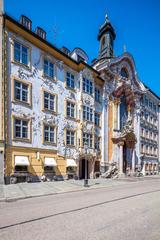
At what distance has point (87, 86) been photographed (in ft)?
98.8

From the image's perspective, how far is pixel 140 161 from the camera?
4166 cm

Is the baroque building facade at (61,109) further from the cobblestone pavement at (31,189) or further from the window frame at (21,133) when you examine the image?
the cobblestone pavement at (31,189)

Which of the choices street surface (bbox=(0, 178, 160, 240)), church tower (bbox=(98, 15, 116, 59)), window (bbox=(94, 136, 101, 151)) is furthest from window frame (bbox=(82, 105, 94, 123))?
street surface (bbox=(0, 178, 160, 240))


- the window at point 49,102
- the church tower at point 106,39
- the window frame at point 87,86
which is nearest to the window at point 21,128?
the window at point 49,102

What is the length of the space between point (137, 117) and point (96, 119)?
12558 mm

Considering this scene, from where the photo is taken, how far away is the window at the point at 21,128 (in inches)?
859

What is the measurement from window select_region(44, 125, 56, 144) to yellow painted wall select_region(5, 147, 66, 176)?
129 cm

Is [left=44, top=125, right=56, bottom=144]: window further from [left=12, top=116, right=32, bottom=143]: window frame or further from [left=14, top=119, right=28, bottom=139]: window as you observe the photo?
[left=14, top=119, right=28, bottom=139]: window

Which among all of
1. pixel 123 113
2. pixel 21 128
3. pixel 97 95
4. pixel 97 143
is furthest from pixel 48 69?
pixel 123 113

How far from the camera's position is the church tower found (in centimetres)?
3886

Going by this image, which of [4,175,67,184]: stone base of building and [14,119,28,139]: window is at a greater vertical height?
[14,119,28,139]: window

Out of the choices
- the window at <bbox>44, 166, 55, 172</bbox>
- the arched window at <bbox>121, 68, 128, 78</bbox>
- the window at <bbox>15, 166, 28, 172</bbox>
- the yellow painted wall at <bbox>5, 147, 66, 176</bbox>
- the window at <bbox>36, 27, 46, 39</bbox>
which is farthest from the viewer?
the arched window at <bbox>121, 68, 128, 78</bbox>

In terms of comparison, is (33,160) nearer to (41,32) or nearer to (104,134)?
(104,134)

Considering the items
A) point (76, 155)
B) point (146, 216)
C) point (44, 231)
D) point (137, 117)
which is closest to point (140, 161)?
point (137, 117)
